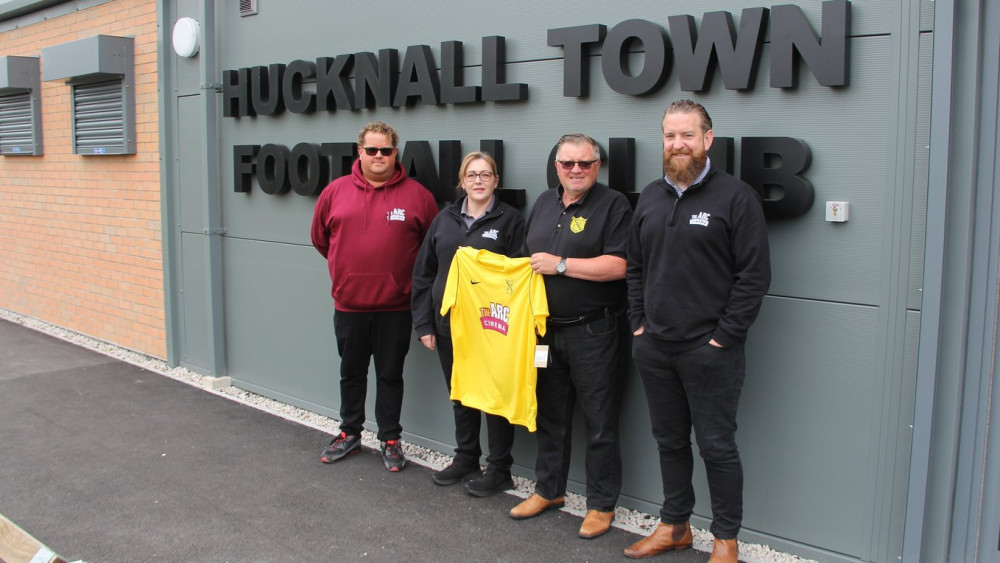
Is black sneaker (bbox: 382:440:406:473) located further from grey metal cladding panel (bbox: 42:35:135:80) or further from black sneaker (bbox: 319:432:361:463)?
grey metal cladding panel (bbox: 42:35:135:80)

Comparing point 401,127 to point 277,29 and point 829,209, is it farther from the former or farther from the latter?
point 829,209

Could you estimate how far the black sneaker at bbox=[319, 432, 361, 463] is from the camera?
16.3 ft

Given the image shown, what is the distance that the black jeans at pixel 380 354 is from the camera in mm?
4809

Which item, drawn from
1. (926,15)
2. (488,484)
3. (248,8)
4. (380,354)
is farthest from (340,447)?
(926,15)

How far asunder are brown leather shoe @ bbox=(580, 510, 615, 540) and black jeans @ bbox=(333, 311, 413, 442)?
4.56ft

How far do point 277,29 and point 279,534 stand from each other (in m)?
3.53

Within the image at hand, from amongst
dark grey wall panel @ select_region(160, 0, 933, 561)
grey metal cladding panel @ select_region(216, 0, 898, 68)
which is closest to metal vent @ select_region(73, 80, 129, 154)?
grey metal cladding panel @ select_region(216, 0, 898, 68)

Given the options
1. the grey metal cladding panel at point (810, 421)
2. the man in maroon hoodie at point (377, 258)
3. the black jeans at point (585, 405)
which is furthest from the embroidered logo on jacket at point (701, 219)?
the man in maroon hoodie at point (377, 258)

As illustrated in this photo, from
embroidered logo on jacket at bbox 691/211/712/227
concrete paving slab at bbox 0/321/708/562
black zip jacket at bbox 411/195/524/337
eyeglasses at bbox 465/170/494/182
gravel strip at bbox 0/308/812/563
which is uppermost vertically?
eyeglasses at bbox 465/170/494/182

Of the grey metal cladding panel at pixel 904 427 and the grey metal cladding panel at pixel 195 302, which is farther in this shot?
the grey metal cladding panel at pixel 195 302

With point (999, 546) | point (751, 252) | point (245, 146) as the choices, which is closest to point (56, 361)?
point (245, 146)

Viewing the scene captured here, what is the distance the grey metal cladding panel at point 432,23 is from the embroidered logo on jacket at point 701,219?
896 millimetres

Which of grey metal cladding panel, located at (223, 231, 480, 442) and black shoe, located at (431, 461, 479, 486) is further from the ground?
grey metal cladding panel, located at (223, 231, 480, 442)

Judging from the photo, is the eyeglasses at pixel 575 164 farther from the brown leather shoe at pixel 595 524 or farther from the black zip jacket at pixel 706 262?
the brown leather shoe at pixel 595 524
